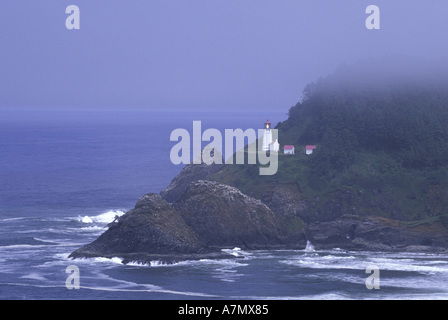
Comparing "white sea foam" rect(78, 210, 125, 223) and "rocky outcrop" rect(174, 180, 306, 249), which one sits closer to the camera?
"rocky outcrop" rect(174, 180, 306, 249)

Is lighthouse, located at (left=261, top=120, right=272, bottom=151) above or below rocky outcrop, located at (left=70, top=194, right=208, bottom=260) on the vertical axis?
above

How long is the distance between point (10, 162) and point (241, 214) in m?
111

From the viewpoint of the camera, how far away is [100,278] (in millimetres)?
68125

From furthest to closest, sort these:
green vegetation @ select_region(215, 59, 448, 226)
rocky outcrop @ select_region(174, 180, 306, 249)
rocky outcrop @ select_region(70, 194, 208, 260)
A: 1. green vegetation @ select_region(215, 59, 448, 226)
2. rocky outcrop @ select_region(174, 180, 306, 249)
3. rocky outcrop @ select_region(70, 194, 208, 260)
